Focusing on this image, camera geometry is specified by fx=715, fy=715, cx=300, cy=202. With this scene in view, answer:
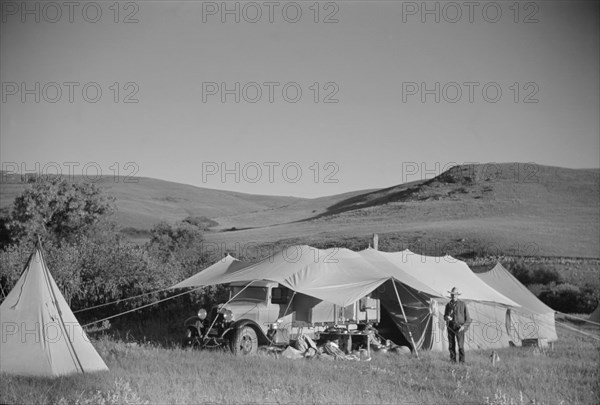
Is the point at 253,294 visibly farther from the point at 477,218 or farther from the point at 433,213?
the point at 433,213

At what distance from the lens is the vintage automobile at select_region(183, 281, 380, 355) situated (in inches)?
627

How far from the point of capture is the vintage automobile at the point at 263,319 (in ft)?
52.2

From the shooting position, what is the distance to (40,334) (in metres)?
12.6

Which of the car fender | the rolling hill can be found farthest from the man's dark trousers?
the rolling hill

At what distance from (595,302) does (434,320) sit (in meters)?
20.2

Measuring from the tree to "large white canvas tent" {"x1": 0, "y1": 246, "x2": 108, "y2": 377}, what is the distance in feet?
80.3

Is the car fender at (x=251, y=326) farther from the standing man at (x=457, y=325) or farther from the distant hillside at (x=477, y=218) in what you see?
the distant hillside at (x=477, y=218)

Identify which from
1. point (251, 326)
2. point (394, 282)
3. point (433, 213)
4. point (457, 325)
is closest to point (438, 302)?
point (394, 282)

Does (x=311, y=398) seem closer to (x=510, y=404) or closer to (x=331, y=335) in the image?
(x=510, y=404)

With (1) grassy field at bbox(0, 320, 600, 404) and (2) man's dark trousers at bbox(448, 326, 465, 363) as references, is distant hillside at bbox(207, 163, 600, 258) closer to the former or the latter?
(2) man's dark trousers at bbox(448, 326, 465, 363)

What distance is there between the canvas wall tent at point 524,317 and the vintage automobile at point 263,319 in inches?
216

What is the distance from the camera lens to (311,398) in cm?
1086

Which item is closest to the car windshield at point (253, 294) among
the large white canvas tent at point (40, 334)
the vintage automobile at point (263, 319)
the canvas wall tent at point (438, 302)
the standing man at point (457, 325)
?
the vintage automobile at point (263, 319)

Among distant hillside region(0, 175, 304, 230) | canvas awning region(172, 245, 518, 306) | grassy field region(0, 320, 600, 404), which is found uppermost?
distant hillside region(0, 175, 304, 230)
